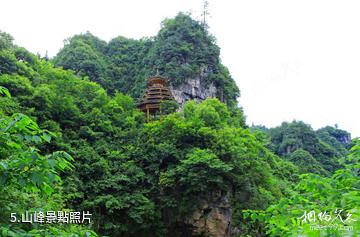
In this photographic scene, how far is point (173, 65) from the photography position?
82.5 feet

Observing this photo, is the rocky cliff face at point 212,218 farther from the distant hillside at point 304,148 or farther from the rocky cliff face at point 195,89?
the distant hillside at point 304,148

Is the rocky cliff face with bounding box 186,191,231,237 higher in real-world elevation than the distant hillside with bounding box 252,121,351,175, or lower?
lower

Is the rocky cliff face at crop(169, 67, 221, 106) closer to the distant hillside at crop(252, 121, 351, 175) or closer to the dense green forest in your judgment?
the dense green forest

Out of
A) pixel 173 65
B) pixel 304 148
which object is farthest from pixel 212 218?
pixel 304 148

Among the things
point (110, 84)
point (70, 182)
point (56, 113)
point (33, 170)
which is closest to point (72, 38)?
point (110, 84)

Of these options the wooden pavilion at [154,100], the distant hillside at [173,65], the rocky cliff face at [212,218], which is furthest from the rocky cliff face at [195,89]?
A: the rocky cliff face at [212,218]

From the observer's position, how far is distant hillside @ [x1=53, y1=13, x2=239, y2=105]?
2530 centimetres

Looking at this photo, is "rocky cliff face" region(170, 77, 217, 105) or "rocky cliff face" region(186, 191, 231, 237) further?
"rocky cliff face" region(170, 77, 217, 105)

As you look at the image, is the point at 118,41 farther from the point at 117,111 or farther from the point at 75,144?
the point at 75,144

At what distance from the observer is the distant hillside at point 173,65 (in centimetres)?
2530

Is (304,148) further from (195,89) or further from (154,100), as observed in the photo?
(154,100)

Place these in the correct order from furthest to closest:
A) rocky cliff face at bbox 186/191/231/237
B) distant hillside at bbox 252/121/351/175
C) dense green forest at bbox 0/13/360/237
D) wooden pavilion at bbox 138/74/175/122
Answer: distant hillside at bbox 252/121/351/175 → wooden pavilion at bbox 138/74/175/122 → rocky cliff face at bbox 186/191/231/237 → dense green forest at bbox 0/13/360/237

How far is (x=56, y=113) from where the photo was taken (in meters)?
14.4

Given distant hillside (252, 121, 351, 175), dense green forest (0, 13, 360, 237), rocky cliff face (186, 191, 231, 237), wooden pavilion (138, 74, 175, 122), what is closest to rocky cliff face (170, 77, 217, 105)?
wooden pavilion (138, 74, 175, 122)
